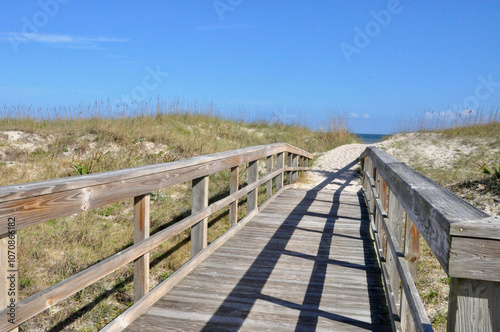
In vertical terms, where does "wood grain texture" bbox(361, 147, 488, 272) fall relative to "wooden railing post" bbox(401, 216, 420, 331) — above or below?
above

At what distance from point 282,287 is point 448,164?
Answer: 11823 millimetres

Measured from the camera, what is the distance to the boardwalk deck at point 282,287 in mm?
3078

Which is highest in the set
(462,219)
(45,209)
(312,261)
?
(462,219)

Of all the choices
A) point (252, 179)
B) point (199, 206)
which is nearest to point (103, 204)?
point (199, 206)

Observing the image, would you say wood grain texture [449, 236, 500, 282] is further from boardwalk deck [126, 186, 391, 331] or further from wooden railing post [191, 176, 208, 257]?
wooden railing post [191, 176, 208, 257]

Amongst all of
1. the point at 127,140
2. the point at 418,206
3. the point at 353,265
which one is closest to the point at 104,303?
the point at 353,265

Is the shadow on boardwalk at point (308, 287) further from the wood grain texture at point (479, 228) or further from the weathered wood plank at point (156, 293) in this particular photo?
the wood grain texture at point (479, 228)

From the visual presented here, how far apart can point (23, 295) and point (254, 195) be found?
3.44 meters

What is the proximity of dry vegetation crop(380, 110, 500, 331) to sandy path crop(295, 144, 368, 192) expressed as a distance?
1.62 meters

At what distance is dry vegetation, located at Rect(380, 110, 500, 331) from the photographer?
6.29 meters

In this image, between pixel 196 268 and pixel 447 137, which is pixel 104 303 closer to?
pixel 196 268

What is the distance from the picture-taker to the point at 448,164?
13.8 metres

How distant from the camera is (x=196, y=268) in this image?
4180mm

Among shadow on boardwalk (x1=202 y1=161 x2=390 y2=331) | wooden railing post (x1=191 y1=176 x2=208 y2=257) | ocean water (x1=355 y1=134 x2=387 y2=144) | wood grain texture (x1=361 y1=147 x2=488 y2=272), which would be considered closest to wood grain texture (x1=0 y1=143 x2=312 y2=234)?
wooden railing post (x1=191 y1=176 x2=208 y2=257)
